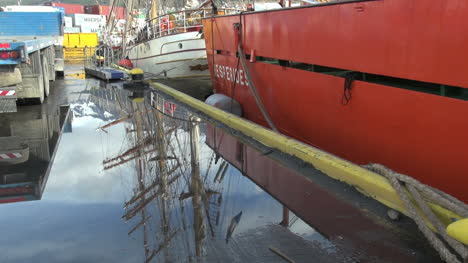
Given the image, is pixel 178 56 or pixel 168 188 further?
pixel 178 56

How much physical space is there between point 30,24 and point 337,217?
1521 cm

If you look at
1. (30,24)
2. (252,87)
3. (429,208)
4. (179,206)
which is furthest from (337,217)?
(30,24)

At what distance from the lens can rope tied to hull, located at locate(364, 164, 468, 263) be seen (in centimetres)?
296

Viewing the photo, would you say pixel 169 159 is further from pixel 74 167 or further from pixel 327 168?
pixel 327 168

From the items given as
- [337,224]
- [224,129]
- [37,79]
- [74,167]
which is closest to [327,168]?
[337,224]

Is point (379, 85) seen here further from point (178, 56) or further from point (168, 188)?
point (178, 56)

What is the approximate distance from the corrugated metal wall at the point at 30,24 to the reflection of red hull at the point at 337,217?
12.6 meters

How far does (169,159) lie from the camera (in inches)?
238

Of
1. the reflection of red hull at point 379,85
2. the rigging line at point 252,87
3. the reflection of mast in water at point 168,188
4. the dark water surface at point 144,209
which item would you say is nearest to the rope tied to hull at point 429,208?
the reflection of red hull at point 379,85

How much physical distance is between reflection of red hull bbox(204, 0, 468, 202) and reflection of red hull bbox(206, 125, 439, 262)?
0.75 meters

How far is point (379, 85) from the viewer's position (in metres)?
4.67

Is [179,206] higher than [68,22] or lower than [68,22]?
lower

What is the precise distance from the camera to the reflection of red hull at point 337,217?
3.34 meters

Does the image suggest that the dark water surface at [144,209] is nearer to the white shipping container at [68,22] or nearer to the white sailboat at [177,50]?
the white sailboat at [177,50]
